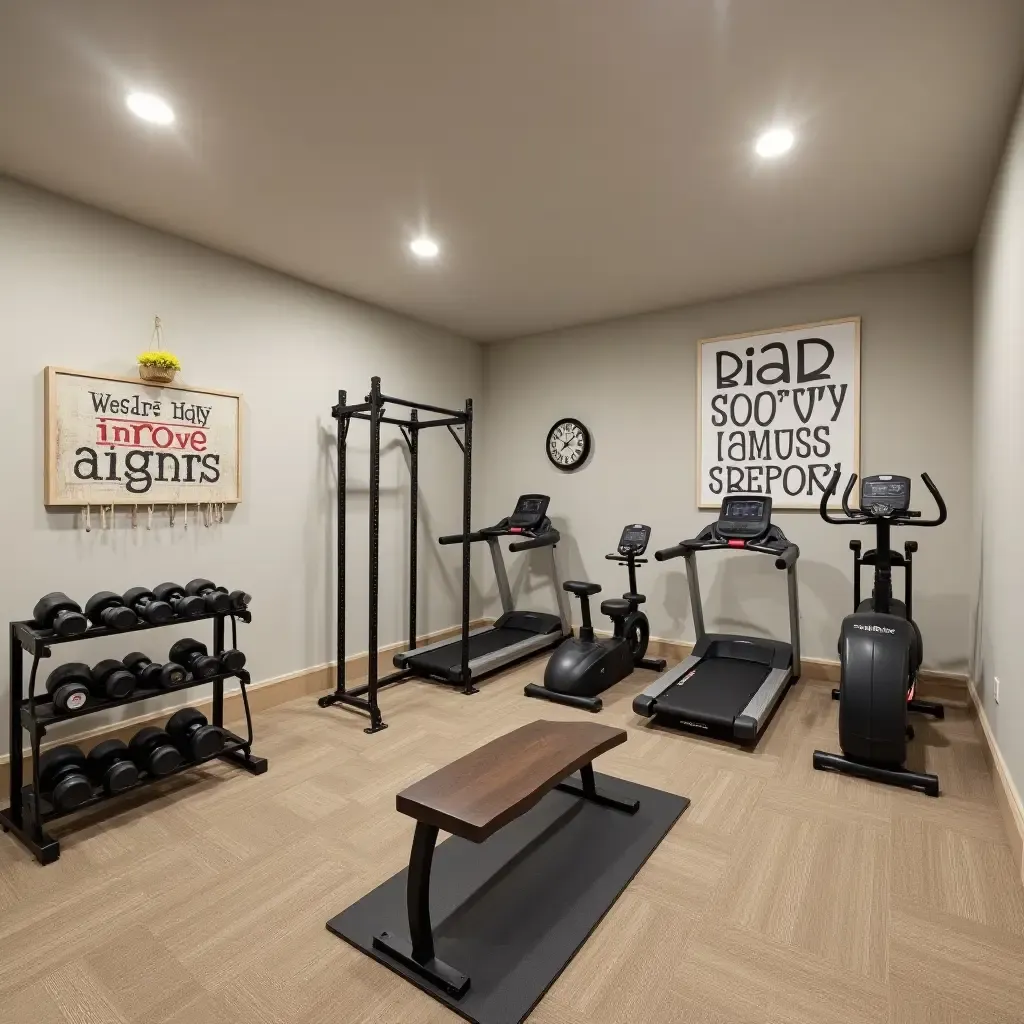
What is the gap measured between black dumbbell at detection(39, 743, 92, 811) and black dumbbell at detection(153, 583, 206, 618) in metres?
0.70

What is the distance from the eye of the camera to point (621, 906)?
204 centimetres

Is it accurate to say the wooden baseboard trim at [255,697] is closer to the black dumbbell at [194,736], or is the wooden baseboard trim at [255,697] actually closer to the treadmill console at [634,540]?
the black dumbbell at [194,736]

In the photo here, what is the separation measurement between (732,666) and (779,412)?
1.90 m

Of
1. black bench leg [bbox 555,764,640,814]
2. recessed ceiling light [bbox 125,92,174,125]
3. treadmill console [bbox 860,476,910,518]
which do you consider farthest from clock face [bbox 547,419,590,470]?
recessed ceiling light [bbox 125,92,174,125]

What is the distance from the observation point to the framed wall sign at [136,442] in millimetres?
2971

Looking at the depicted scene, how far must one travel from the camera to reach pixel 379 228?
11.2 feet

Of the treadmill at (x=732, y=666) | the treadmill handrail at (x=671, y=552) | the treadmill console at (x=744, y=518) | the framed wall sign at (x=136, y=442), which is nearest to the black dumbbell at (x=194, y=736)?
the framed wall sign at (x=136, y=442)

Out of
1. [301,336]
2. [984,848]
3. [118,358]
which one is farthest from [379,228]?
[984,848]

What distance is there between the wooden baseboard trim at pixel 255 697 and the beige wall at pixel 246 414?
0.26ft

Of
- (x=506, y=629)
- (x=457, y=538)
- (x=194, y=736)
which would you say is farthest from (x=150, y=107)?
(x=506, y=629)

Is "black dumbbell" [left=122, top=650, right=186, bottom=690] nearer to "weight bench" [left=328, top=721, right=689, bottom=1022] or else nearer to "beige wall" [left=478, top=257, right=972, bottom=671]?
"weight bench" [left=328, top=721, right=689, bottom=1022]

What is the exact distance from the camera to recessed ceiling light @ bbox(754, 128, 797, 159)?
8.36 feet

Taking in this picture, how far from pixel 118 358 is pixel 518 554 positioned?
3674mm

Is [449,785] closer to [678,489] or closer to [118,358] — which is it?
[118,358]
